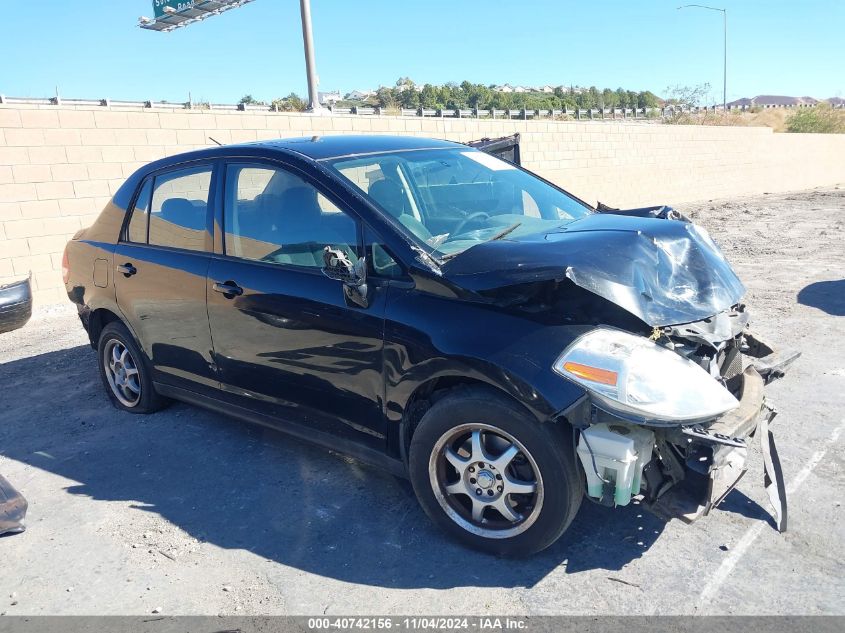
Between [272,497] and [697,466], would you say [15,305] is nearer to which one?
[272,497]

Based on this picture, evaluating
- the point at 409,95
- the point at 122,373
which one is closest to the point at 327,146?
the point at 122,373

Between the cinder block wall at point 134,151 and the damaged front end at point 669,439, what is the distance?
8.29 metres

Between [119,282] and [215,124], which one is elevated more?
[215,124]

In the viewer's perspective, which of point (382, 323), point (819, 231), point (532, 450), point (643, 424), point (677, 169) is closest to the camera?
point (643, 424)

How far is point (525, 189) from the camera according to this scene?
440 cm

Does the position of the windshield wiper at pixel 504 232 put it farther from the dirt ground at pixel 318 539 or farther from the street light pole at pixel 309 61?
the street light pole at pixel 309 61

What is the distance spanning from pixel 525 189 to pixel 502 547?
2257mm

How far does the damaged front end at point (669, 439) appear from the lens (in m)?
2.75

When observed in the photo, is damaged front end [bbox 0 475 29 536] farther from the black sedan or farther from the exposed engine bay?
the exposed engine bay

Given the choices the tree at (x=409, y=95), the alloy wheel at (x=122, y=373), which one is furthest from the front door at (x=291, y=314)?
the tree at (x=409, y=95)

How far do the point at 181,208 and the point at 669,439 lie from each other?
3.31 m

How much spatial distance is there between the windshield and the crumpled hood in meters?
0.27

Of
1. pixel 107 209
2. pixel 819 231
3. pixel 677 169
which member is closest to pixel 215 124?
pixel 107 209

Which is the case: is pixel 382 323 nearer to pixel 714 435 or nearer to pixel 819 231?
pixel 714 435
